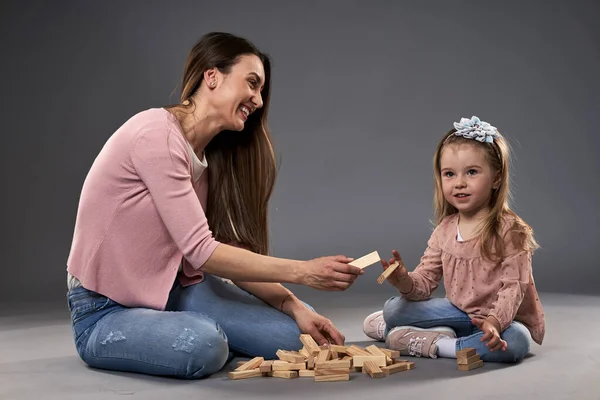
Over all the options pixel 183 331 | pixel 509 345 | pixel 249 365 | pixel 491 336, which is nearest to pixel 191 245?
pixel 183 331

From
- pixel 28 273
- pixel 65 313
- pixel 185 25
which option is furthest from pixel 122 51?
pixel 65 313

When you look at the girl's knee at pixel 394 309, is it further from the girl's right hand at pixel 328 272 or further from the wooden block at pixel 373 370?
the girl's right hand at pixel 328 272

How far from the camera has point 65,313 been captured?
4.99m

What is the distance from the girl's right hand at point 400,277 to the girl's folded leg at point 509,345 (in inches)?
13.3

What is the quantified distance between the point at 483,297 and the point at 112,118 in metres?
3.75

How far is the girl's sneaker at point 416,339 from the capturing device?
11.8 feet

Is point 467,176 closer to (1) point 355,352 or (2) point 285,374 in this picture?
(1) point 355,352

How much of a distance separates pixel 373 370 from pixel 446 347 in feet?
1.56

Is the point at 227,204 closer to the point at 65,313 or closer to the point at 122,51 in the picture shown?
the point at 65,313

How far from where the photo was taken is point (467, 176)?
376 centimetres

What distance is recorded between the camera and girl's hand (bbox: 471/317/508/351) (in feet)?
10.8

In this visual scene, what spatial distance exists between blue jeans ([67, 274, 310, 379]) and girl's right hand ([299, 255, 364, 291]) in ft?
1.37

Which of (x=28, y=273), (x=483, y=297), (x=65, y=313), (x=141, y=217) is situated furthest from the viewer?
(x=28, y=273)

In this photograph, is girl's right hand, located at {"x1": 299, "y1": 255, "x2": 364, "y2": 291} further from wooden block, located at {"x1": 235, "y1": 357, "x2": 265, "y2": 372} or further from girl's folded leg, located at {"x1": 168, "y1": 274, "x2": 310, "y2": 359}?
girl's folded leg, located at {"x1": 168, "y1": 274, "x2": 310, "y2": 359}
